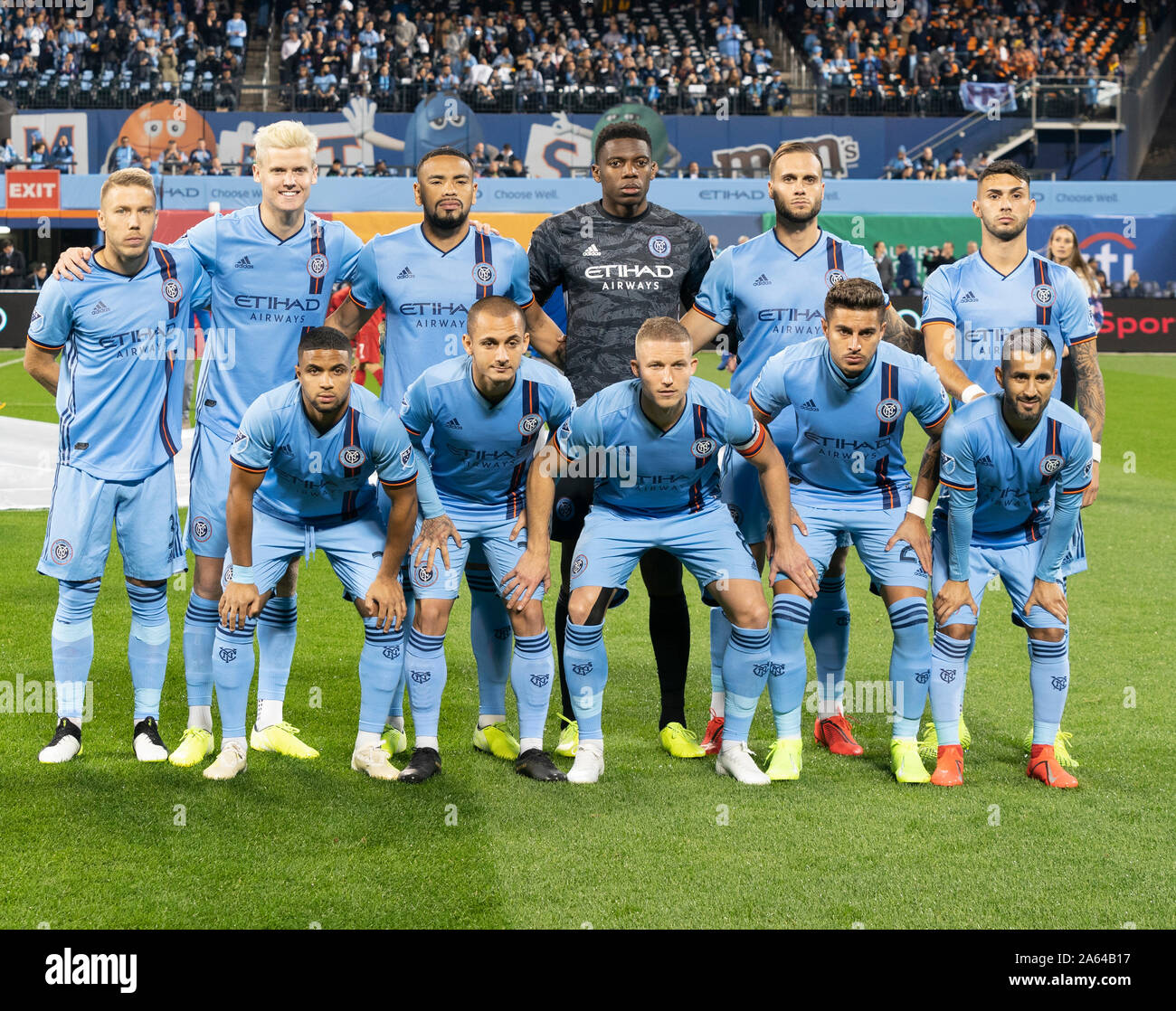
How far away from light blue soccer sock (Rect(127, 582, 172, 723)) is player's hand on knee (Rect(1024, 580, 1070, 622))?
3.51 meters

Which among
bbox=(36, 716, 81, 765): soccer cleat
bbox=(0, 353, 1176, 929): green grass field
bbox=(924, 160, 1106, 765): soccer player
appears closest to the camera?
bbox=(0, 353, 1176, 929): green grass field

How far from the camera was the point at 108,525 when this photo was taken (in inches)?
220

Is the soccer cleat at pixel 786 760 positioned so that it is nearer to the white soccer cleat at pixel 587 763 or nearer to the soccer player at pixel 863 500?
the soccer player at pixel 863 500

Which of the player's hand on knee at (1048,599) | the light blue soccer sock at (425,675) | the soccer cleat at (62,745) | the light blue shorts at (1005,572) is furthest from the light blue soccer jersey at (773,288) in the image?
the soccer cleat at (62,745)

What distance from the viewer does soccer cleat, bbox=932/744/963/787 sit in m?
5.40

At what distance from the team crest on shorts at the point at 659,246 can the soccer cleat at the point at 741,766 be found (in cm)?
208

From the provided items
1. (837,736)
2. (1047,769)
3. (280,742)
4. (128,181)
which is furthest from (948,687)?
(128,181)

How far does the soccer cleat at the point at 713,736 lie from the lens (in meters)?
5.89

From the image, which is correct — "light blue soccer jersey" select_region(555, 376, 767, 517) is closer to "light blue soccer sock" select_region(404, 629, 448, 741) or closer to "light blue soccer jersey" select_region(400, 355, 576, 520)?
"light blue soccer jersey" select_region(400, 355, 576, 520)

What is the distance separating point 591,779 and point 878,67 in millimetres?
30992

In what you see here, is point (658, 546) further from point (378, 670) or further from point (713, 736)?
point (378, 670)

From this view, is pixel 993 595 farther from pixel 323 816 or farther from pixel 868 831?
pixel 323 816

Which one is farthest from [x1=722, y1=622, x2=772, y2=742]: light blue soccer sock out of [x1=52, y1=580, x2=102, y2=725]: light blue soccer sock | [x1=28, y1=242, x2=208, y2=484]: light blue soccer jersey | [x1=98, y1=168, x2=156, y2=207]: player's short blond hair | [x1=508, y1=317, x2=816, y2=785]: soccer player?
[x1=98, y1=168, x2=156, y2=207]: player's short blond hair

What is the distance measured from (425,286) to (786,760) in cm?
241
